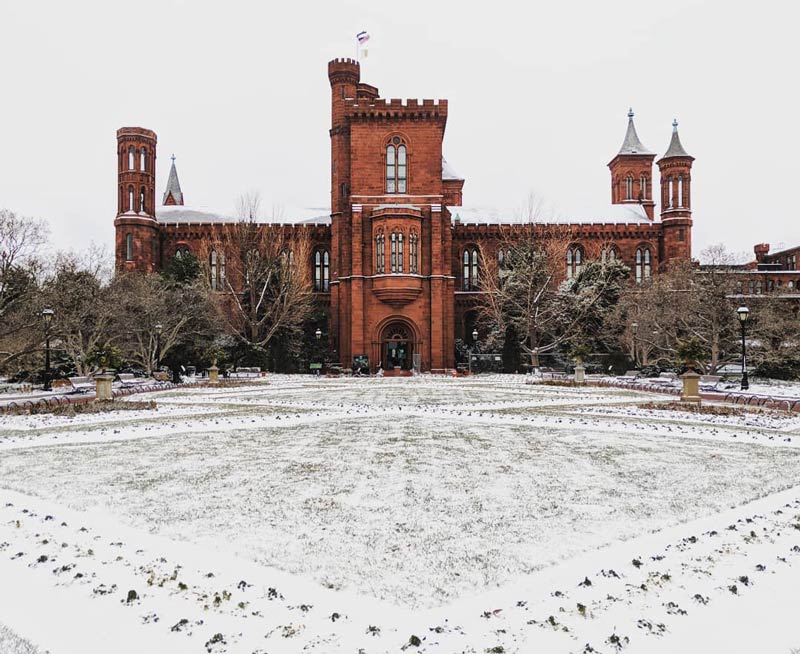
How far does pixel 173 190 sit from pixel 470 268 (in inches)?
1449

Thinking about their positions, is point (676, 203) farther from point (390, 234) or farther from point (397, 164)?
point (390, 234)

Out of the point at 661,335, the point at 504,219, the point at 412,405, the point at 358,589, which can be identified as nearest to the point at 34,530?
the point at 358,589

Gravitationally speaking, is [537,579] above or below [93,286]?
below

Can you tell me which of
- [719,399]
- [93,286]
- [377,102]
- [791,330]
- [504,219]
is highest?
[377,102]

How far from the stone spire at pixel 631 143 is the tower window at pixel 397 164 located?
3232 cm

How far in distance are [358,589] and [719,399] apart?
18.4 m

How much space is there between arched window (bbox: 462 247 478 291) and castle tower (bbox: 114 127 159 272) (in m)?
23.7

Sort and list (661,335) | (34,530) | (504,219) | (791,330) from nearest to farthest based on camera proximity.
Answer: (34,530) < (791,330) < (661,335) < (504,219)

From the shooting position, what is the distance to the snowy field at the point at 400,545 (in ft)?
13.0

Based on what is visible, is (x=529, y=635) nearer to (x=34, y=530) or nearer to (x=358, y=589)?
(x=358, y=589)

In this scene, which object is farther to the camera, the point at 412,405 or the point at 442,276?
the point at 442,276

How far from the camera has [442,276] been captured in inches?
1698

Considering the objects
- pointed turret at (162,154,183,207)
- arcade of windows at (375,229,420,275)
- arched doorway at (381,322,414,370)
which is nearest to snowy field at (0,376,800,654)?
arcade of windows at (375,229,420,275)

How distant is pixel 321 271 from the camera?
166 feet
